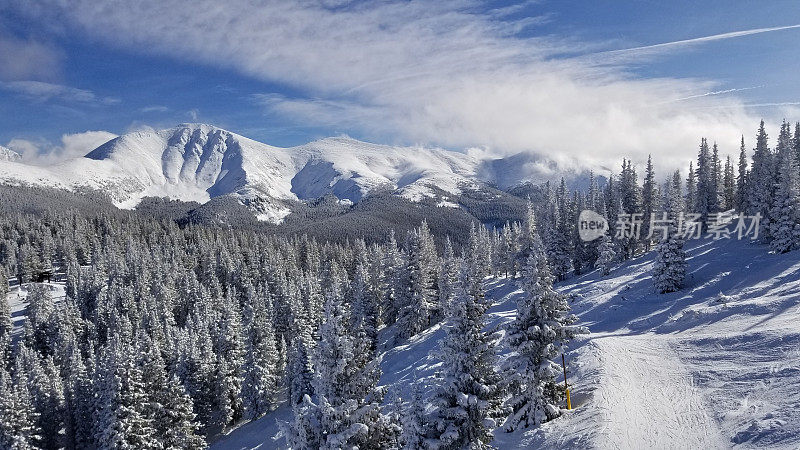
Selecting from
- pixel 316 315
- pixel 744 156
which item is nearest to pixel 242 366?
pixel 316 315

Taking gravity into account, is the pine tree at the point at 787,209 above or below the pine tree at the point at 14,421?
above

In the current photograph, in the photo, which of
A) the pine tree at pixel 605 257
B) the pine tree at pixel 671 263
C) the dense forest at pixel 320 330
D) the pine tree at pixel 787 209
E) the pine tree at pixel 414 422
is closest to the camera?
the pine tree at pixel 414 422

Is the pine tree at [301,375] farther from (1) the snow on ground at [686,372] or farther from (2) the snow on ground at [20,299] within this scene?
(2) the snow on ground at [20,299]

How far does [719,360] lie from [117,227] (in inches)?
6910

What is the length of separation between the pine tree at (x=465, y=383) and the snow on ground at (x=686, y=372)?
179cm

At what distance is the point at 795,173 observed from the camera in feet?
163

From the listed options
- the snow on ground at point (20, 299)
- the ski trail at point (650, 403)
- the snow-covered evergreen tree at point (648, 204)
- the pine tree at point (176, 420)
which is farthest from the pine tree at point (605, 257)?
the snow on ground at point (20, 299)

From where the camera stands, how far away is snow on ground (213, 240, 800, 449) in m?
20.2

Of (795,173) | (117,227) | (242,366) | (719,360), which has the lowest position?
(242,366)

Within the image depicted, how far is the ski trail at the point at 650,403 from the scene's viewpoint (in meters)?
20.3

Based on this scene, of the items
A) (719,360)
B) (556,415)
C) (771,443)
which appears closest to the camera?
(771,443)

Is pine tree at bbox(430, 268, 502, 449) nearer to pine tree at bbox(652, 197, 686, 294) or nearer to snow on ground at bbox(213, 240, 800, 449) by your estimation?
snow on ground at bbox(213, 240, 800, 449)

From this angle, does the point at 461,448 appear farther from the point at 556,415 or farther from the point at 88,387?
the point at 88,387

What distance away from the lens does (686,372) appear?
87.1ft
